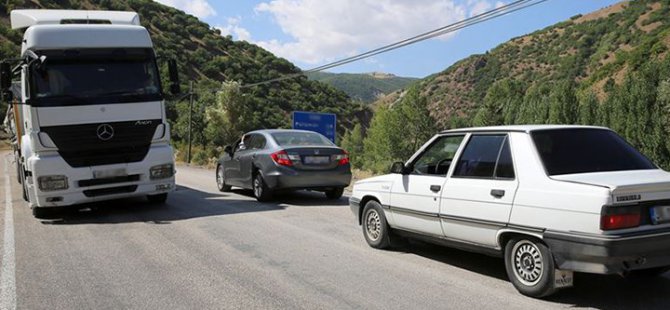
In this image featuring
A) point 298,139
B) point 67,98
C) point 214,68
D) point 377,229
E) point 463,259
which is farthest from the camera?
point 214,68

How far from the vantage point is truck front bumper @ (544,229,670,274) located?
14.5ft

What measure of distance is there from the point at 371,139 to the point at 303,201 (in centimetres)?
7063

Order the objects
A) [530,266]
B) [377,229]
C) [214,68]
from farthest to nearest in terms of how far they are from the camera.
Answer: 1. [214,68]
2. [377,229]
3. [530,266]

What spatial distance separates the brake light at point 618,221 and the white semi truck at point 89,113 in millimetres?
8100

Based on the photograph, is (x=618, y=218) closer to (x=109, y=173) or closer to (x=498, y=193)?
(x=498, y=193)

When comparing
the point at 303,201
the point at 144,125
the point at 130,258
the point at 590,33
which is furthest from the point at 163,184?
the point at 590,33

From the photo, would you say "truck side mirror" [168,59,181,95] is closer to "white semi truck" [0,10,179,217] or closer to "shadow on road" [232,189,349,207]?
"white semi truck" [0,10,179,217]

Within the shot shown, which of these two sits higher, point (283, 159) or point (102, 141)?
point (102, 141)

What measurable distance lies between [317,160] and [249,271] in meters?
5.55

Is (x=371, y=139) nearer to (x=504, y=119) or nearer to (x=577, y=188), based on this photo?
(x=504, y=119)

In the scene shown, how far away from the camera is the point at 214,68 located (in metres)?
69.5

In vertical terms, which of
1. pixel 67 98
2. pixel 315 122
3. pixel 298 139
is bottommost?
pixel 315 122

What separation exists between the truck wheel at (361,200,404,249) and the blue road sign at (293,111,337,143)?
15552mm

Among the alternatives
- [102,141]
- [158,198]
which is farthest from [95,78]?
[158,198]
